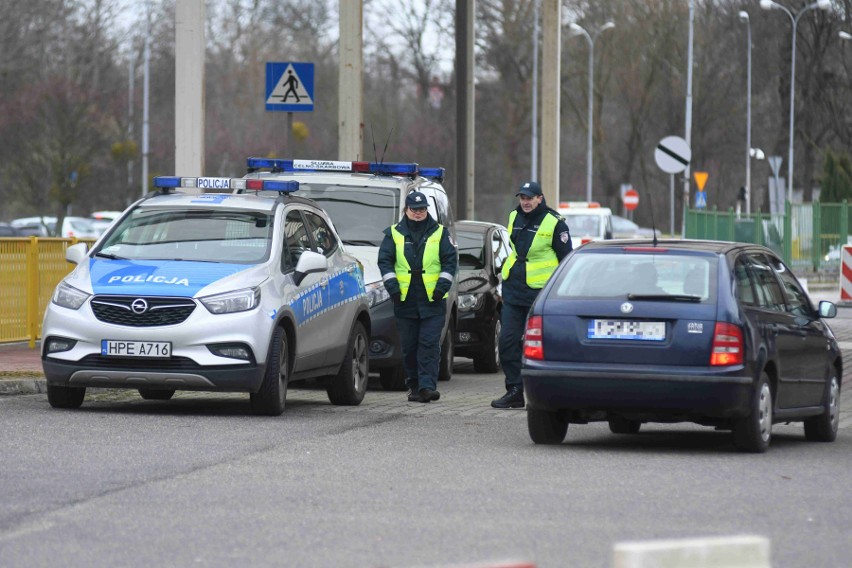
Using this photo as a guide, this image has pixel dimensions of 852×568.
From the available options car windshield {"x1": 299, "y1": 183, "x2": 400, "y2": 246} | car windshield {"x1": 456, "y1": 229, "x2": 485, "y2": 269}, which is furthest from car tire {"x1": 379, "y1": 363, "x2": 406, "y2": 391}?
car windshield {"x1": 456, "y1": 229, "x2": 485, "y2": 269}

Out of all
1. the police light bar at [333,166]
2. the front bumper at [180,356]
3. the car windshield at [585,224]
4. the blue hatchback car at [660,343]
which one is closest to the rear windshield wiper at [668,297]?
the blue hatchback car at [660,343]

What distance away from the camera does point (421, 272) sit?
15148 mm

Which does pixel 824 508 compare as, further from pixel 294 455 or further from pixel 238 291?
pixel 238 291

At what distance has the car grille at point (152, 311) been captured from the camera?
13.1 m

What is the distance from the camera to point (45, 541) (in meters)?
7.70

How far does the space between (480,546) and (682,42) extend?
213ft

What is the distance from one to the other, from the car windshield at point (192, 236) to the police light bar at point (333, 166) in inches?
143

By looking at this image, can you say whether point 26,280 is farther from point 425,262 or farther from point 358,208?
point 425,262

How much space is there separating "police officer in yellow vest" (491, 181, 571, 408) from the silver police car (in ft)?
4.38

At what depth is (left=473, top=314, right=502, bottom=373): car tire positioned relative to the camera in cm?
1986

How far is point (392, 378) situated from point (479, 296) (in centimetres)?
256

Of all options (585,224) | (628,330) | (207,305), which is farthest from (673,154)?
(628,330)

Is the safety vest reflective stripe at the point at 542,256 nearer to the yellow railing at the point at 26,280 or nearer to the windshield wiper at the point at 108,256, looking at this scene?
the windshield wiper at the point at 108,256

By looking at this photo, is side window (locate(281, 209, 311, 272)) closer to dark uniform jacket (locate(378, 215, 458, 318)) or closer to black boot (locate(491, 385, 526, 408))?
dark uniform jacket (locate(378, 215, 458, 318))
